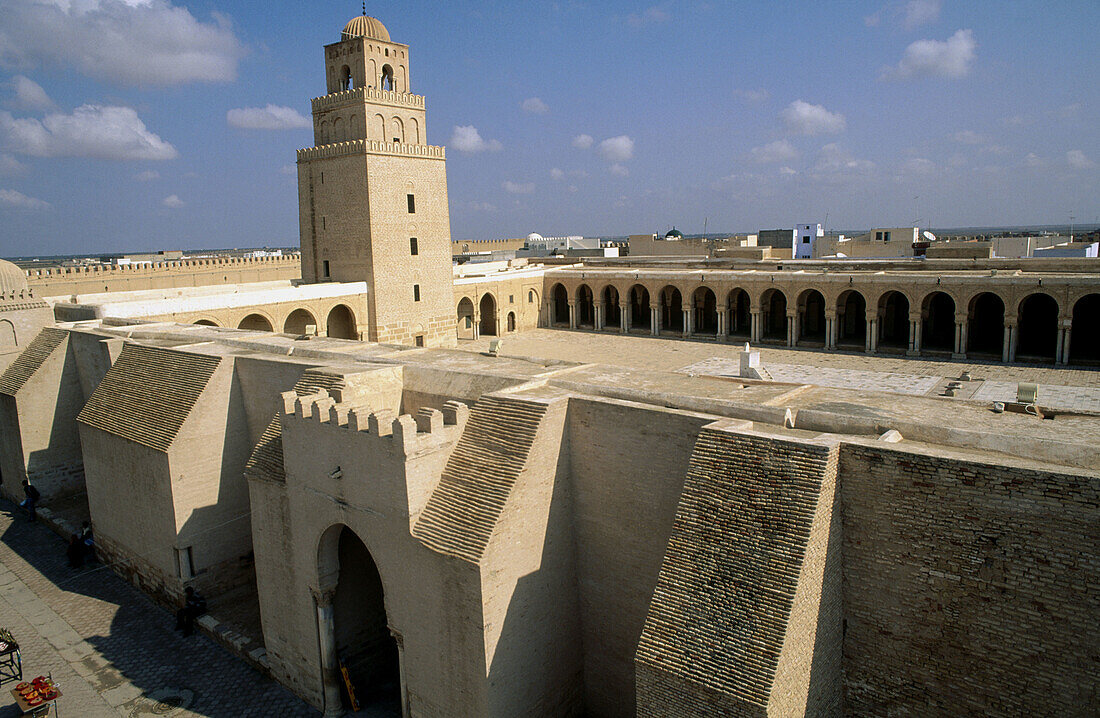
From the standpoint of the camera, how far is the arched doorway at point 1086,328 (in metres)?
26.7

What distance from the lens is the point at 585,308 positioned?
40344 mm

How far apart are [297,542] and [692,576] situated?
6057 millimetres

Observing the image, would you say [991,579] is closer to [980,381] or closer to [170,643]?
[170,643]

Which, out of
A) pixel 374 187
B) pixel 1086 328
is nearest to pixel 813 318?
pixel 1086 328

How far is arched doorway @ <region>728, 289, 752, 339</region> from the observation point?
110ft

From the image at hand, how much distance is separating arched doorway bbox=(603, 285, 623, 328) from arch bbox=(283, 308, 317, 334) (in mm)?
17863

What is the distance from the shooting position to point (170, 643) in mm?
11742

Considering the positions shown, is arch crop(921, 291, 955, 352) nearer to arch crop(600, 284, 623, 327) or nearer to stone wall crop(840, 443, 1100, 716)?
arch crop(600, 284, 623, 327)

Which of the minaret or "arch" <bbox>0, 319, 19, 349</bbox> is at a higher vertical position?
the minaret

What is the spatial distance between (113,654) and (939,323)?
30.9m

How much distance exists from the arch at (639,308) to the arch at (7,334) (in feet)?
81.8

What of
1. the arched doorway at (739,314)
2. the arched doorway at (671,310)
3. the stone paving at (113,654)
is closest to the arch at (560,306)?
the arched doorway at (671,310)

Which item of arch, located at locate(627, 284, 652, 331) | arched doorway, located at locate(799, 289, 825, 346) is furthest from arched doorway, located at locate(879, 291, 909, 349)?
arch, located at locate(627, 284, 652, 331)

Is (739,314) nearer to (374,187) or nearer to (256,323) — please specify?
(374,187)
